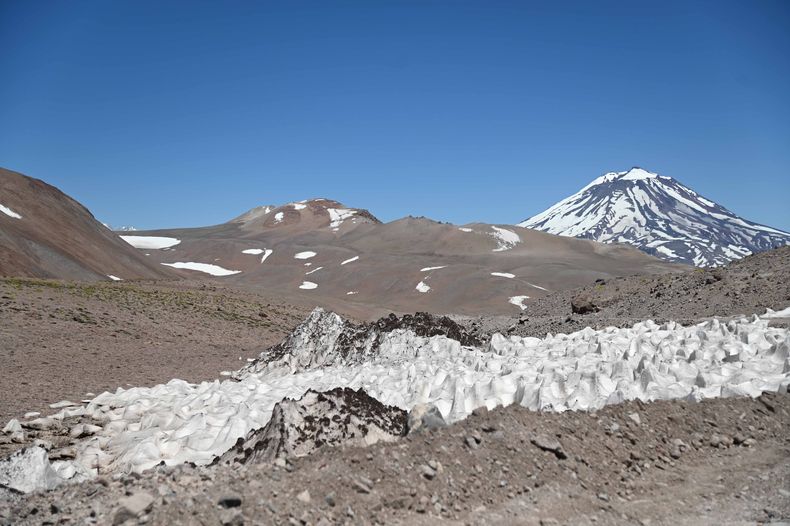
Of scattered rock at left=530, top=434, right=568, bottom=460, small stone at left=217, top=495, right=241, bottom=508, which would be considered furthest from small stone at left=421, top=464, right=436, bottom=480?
small stone at left=217, top=495, right=241, bottom=508

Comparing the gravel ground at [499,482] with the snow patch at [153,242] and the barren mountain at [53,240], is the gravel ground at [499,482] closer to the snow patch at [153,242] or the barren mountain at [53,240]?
the barren mountain at [53,240]

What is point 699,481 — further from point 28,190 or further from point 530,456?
point 28,190

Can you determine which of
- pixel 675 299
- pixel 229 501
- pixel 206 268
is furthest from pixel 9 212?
pixel 206 268

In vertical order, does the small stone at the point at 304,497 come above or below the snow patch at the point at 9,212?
below

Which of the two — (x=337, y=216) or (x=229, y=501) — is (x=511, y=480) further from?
(x=337, y=216)

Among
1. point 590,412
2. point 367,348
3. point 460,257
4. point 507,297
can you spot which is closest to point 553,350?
point 590,412

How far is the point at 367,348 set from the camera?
13.8 metres

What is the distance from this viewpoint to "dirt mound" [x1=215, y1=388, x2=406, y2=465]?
16.6ft

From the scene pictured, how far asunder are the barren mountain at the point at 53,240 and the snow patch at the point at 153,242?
55442 mm

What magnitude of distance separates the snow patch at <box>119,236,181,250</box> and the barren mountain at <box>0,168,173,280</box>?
55.4 metres

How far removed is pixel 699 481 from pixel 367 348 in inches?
380

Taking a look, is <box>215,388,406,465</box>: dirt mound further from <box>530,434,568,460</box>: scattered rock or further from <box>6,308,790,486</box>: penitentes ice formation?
<box>530,434,568,460</box>: scattered rock

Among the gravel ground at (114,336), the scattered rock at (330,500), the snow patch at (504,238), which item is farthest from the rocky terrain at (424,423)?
the snow patch at (504,238)

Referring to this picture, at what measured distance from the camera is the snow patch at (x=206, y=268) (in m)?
88.2
